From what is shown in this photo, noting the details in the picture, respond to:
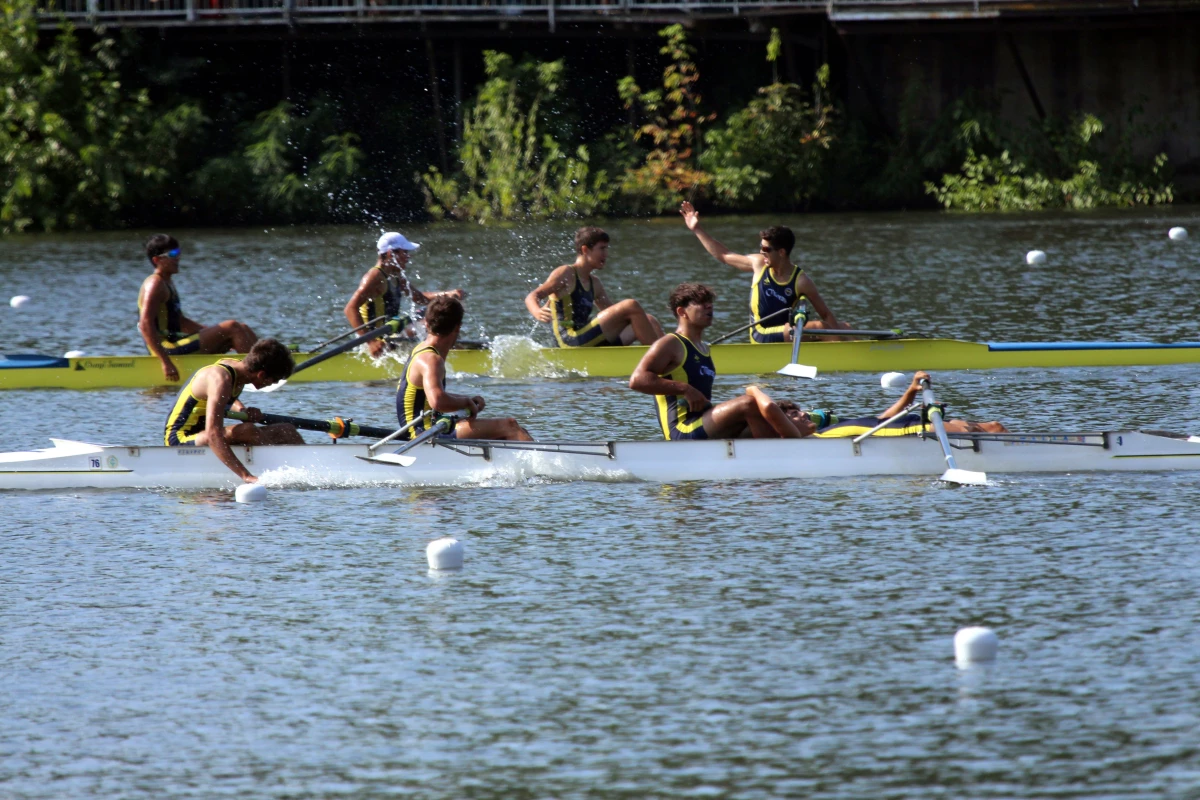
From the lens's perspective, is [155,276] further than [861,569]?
Yes

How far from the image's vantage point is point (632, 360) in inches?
551

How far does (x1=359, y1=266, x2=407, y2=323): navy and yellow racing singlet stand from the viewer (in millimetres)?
14141

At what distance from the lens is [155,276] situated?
1395 centimetres

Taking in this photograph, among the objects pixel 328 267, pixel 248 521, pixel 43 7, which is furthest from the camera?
pixel 43 7

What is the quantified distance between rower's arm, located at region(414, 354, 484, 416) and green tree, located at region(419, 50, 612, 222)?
63.6 feet

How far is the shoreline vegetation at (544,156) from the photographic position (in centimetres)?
2916

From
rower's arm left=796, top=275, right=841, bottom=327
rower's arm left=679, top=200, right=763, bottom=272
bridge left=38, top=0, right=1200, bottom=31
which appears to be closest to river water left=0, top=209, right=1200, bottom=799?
rower's arm left=796, top=275, right=841, bottom=327

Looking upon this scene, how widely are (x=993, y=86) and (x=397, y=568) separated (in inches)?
943

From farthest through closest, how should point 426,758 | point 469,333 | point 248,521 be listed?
point 469,333 → point 248,521 → point 426,758

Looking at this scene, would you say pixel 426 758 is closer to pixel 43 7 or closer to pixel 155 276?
pixel 155 276

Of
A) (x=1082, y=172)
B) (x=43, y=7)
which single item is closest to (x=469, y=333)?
(x=1082, y=172)

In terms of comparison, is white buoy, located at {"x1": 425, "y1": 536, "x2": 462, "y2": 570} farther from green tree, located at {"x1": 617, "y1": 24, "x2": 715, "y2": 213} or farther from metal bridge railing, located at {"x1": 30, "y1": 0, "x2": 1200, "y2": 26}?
metal bridge railing, located at {"x1": 30, "y1": 0, "x2": 1200, "y2": 26}

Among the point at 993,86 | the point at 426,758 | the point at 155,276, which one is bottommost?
the point at 426,758

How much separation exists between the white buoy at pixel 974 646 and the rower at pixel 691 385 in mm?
3362
